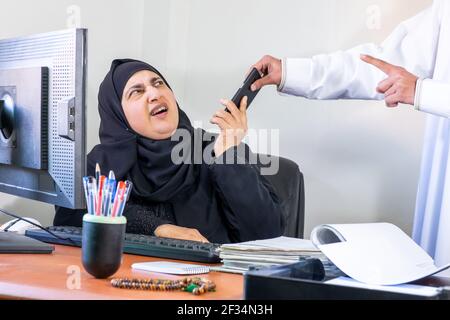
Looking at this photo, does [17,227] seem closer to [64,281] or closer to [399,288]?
[64,281]

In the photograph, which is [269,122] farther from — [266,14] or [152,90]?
[152,90]

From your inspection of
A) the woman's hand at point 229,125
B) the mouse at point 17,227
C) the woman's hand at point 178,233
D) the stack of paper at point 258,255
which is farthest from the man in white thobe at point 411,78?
the stack of paper at point 258,255

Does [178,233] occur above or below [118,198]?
below

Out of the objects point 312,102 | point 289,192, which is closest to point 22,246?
point 289,192

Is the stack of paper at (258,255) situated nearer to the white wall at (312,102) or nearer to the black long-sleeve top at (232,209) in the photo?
the black long-sleeve top at (232,209)

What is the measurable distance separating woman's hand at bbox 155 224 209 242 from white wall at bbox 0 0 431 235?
780mm

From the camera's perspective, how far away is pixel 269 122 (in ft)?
8.91

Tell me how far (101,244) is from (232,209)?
2.82 feet

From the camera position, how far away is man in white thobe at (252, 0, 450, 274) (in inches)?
80.6

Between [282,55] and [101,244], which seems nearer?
[101,244]

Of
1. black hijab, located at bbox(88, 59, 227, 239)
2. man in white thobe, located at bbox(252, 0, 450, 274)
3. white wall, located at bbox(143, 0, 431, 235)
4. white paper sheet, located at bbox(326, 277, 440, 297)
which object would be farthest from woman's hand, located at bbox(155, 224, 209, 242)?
white wall, located at bbox(143, 0, 431, 235)

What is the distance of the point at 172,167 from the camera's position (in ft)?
6.22
